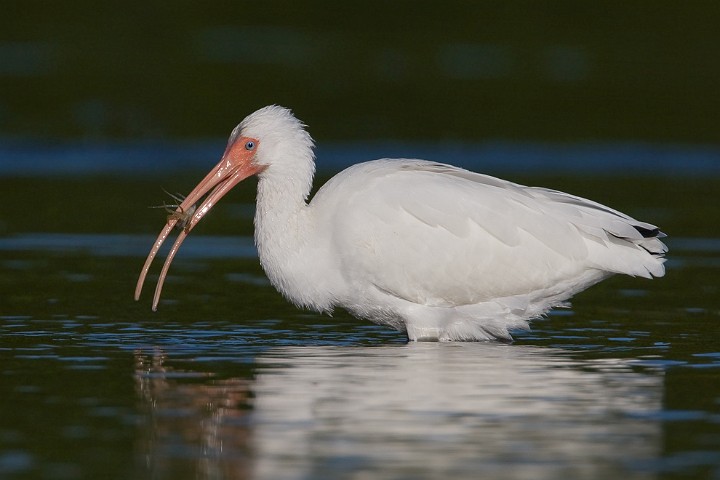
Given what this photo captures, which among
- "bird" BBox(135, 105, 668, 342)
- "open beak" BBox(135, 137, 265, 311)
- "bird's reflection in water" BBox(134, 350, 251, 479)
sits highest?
"open beak" BBox(135, 137, 265, 311)

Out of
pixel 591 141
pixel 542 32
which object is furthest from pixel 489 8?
pixel 591 141

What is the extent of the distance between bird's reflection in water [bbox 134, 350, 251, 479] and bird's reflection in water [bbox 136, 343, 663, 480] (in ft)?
0.04

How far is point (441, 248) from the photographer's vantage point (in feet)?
48.2

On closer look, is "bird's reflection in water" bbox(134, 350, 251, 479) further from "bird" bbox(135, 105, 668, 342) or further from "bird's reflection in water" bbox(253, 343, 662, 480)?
"bird" bbox(135, 105, 668, 342)

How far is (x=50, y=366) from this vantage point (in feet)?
43.0

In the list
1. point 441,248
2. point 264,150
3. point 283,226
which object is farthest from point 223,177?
point 441,248

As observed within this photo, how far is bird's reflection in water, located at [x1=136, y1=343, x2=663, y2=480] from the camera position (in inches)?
393

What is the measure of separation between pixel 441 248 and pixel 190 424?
4.07 meters

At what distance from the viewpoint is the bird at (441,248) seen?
1454 cm

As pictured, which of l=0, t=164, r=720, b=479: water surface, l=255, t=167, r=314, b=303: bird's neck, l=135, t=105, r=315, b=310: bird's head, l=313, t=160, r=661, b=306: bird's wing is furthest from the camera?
l=135, t=105, r=315, b=310: bird's head

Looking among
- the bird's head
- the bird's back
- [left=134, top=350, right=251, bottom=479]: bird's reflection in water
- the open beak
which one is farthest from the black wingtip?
[left=134, top=350, right=251, bottom=479]: bird's reflection in water

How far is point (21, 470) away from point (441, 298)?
557 cm

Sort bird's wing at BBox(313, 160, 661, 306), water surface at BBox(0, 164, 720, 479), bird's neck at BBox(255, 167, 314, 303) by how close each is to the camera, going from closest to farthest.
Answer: water surface at BBox(0, 164, 720, 479), bird's wing at BBox(313, 160, 661, 306), bird's neck at BBox(255, 167, 314, 303)

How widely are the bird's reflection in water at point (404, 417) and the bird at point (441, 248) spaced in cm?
71
